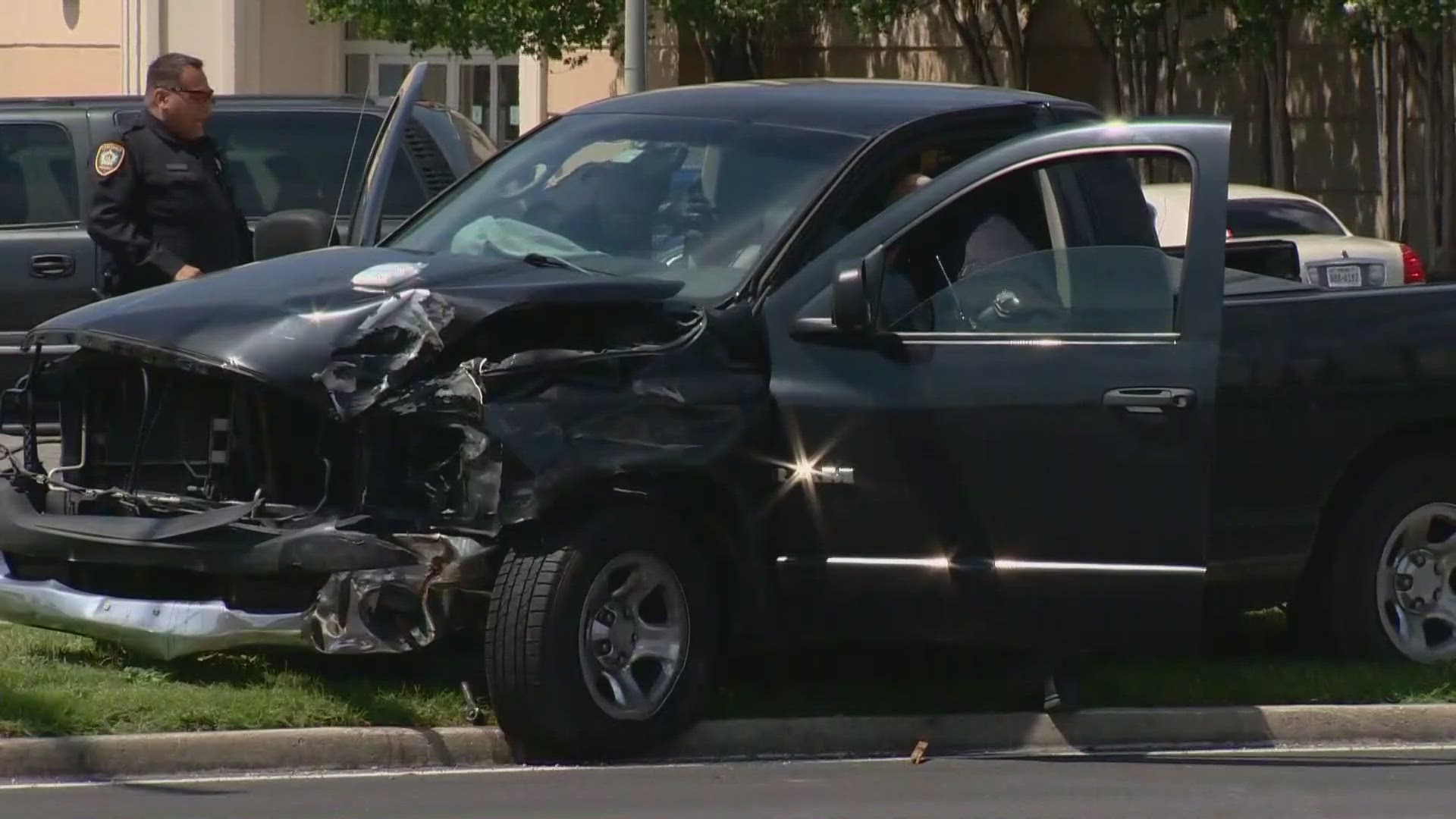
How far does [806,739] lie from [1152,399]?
1380 millimetres

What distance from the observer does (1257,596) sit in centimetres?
712

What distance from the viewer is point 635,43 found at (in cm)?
1688

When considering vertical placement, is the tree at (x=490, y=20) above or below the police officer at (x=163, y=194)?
above

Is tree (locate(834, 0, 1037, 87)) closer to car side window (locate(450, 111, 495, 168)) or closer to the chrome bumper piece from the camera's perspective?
car side window (locate(450, 111, 495, 168))

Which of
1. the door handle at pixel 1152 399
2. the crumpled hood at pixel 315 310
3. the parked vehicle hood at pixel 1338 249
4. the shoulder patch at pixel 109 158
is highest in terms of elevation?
the shoulder patch at pixel 109 158

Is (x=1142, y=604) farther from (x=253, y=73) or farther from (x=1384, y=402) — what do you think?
(x=253, y=73)

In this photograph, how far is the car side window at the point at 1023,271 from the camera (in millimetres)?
6777

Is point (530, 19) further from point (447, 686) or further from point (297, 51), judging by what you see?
point (447, 686)

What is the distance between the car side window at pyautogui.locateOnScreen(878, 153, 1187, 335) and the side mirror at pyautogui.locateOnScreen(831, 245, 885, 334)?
22 centimetres

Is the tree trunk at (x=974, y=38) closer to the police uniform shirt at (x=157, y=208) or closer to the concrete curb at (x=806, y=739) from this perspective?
the police uniform shirt at (x=157, y=208)

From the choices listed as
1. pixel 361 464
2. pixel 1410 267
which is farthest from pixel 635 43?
pixel 361 464

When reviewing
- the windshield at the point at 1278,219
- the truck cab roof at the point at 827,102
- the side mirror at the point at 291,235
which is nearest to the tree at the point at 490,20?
the windshield at the point at 1278,219

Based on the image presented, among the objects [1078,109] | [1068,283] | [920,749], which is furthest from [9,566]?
[1078,109]

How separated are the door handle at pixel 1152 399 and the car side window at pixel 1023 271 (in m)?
0.20
